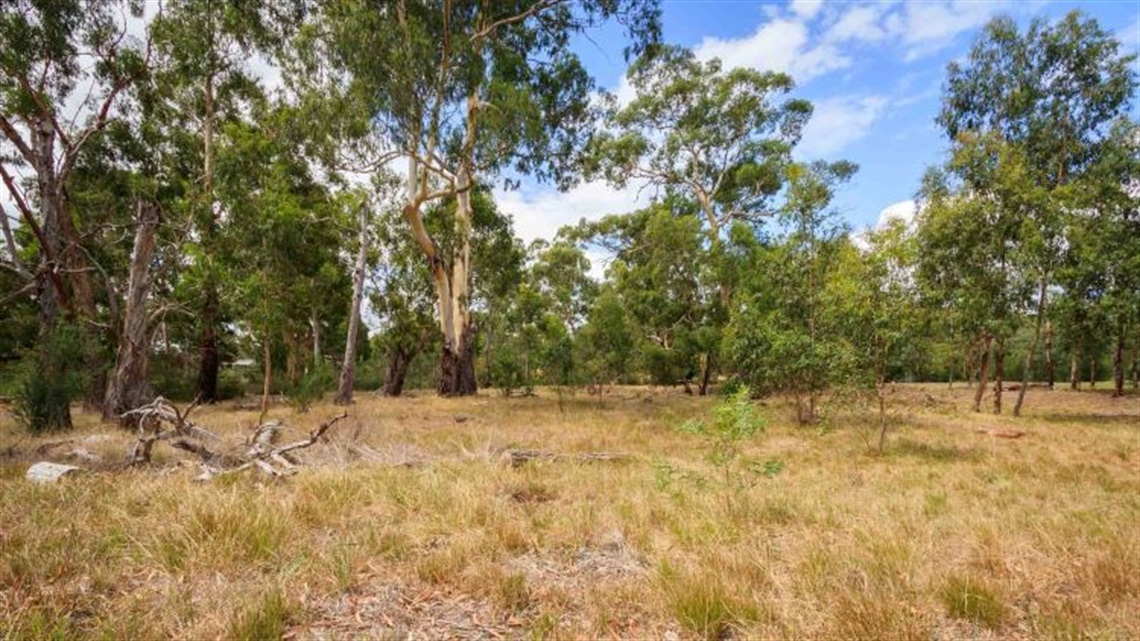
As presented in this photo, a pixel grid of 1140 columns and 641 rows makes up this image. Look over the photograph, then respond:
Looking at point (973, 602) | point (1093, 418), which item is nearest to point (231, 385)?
point (973, 602)

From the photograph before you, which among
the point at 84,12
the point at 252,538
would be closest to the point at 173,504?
the point at 252,538

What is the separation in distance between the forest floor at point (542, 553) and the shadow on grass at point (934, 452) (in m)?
1.89

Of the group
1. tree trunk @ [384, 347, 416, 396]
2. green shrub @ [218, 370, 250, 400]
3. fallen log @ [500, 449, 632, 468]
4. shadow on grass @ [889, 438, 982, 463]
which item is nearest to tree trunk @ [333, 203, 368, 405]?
Result: tree trunk @ [384, 347, 416, 396]

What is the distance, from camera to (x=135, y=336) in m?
9.89

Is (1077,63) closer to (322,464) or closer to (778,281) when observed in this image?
(778,281)

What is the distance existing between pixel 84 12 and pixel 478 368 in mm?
27714

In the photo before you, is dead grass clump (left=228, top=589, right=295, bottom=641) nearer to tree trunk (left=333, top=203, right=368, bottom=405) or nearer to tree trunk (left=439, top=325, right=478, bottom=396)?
tree trunk (left=333, top=203, right=368, bottom=405)

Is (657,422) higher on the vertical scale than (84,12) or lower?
lower

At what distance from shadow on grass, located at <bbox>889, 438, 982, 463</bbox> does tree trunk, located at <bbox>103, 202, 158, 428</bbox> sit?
14.8 m

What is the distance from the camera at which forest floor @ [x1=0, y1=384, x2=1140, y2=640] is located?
8.79 ft

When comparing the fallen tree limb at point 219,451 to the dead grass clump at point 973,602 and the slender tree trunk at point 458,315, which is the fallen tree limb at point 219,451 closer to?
the dead grass clump at point 973,602

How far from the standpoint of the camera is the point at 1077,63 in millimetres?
17391

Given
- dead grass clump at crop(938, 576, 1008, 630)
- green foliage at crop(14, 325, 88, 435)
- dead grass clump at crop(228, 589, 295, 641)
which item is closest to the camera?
dead grass clump at crop(228, 589, 295, 641)

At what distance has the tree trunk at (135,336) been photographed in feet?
32.3
